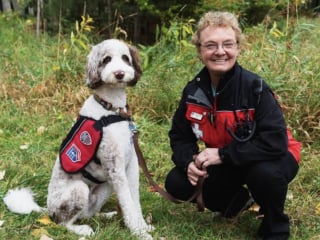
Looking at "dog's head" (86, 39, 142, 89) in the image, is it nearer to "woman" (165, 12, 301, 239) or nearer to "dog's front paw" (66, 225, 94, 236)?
"woman" (165, 12, 301, 239)

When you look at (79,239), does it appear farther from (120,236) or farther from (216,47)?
(216,47)

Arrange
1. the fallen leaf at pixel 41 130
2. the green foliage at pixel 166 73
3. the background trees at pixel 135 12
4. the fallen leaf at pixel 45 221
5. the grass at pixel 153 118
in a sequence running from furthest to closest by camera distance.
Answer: the background trees at pixel 135 12, the green foliage at pixel 166 73, the fallen leaf at pixel 41 130, the grass at pixel 153 118, the fallen leaf at pixel 45 221

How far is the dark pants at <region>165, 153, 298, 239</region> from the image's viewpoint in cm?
281

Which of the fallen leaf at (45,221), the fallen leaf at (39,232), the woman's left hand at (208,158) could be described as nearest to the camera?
the woman's left hand at (208,158)

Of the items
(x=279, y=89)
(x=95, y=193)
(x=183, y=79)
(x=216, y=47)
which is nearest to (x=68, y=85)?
(x=183, y=79)

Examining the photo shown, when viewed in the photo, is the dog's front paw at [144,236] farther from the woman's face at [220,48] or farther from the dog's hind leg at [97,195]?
the woman's face at [220,48]

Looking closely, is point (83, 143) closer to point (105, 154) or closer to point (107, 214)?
point (105, 154)

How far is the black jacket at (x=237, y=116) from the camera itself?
110 inches

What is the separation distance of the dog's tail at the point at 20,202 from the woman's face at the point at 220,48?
4.82 feet

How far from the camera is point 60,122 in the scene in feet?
17.0

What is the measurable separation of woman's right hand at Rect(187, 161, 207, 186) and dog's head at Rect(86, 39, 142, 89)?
0.62 m

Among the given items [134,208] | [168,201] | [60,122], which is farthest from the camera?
[60,122]

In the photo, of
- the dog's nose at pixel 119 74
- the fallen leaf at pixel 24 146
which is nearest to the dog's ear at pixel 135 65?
the dog's nose at pixel 119 74

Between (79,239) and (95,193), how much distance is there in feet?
1.09
